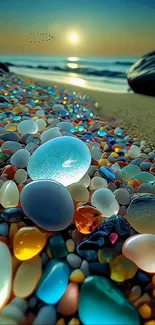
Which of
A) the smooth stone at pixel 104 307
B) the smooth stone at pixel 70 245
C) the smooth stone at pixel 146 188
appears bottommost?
the smooth stone at pixel 104 307

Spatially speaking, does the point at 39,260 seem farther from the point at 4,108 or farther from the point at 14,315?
the point at 4,108

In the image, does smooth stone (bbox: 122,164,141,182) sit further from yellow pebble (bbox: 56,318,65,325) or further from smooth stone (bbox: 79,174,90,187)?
yellow pebble (bbox: 56,318,65,325)

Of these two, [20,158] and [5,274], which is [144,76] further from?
[5,274]

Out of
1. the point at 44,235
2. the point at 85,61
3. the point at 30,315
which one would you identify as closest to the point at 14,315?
the point at 30,315

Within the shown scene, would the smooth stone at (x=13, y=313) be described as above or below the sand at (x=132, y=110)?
below

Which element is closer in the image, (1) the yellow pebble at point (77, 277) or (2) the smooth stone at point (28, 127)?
(1) the yellow pebble at point (77, 277)

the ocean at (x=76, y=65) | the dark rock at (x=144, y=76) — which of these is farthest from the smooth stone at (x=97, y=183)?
the ocean at (x=76, y=65)

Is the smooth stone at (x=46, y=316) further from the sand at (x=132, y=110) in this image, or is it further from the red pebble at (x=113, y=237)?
the sand at (x=132, y=110)
